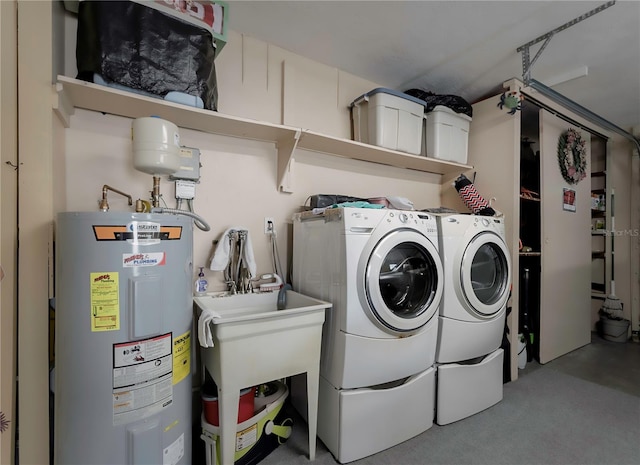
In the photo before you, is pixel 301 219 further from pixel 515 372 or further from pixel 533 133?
pixel 533 133

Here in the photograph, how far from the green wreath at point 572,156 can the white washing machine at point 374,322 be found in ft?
6.62

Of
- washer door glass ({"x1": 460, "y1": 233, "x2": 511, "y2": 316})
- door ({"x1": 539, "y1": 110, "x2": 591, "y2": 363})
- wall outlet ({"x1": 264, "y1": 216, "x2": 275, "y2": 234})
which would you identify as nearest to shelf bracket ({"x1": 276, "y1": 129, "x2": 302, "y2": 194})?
wall outlet ({"x1": 264, "y1": 216, "x2": 275, "y2": 234})

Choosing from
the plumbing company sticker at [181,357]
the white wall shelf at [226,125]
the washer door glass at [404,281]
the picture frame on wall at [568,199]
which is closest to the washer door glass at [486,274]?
the washer door glass at [404,281]

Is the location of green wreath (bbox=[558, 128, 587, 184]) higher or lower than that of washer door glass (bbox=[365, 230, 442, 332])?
higher

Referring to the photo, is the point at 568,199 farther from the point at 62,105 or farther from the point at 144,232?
the point at 62,105

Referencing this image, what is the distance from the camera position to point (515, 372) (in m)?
2.36

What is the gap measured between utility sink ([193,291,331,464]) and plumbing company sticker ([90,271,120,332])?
13.9 inches

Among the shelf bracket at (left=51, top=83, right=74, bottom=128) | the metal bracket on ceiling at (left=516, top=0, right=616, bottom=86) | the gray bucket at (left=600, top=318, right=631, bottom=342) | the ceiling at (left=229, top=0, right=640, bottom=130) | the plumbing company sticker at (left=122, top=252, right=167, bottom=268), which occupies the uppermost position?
the ceiling at (left=229, top=0, right=640, bottom=130)

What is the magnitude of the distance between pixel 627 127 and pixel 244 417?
4991 millimetres

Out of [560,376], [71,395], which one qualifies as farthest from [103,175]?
[560,376]

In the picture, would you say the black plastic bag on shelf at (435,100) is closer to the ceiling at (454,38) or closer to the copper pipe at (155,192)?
the ceiling at (454,38)

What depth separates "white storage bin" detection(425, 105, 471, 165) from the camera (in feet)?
7.73

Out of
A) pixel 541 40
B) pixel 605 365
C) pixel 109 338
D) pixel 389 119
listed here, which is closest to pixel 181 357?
pixel 109 338

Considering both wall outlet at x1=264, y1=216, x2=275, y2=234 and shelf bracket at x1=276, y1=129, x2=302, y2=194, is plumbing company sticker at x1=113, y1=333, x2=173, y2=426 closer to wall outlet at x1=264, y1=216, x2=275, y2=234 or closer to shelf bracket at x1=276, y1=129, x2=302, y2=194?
wall outlet at x1=264, y1=216, x2=275, y2=234
